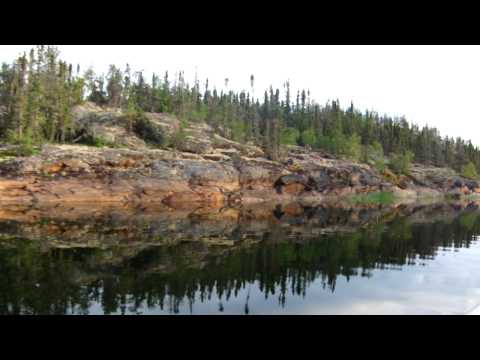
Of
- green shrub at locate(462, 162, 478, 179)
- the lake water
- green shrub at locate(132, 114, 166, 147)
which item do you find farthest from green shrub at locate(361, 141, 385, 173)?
the lake water

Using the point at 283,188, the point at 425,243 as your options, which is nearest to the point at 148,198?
the point at 283,188

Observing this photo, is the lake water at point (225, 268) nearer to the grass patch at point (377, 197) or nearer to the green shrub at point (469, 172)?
the grass patch at point (377, 197)

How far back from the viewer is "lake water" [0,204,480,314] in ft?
53.5

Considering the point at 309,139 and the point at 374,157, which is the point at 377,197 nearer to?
the point at 309,139

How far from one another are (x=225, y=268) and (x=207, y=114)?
107m

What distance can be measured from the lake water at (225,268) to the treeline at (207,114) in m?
34.3

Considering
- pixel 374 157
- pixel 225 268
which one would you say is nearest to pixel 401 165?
pixel 374 157

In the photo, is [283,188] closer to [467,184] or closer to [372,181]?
[372,181]

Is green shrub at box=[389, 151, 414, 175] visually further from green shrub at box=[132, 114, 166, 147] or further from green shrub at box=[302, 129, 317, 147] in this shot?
green shrub at box=[132, 114, 166, 147]

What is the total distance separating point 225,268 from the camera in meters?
22.8

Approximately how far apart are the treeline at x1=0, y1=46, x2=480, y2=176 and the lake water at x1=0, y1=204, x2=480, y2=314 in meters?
34.3

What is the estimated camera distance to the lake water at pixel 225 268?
16.3 metres
